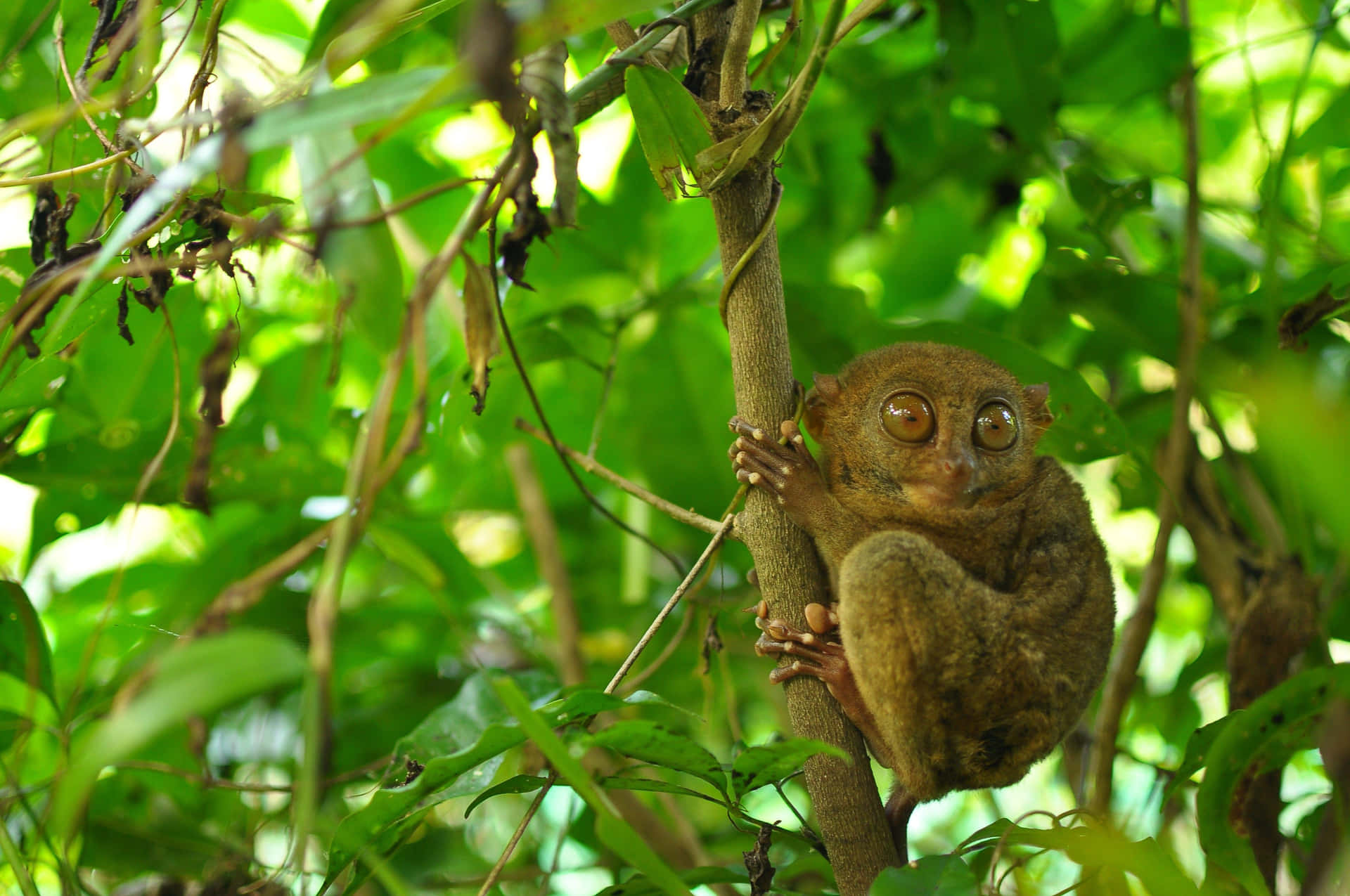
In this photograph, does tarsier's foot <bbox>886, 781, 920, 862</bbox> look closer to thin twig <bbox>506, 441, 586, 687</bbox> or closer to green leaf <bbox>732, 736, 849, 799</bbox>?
green leaf <bbox>732, 736, 849, 799</bbox>

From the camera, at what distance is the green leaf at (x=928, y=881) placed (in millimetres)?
1533

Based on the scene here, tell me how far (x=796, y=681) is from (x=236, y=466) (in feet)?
5.64

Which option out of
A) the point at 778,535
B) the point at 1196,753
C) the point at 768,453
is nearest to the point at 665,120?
the point at 768,453

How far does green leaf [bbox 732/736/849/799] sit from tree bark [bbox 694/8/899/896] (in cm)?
9

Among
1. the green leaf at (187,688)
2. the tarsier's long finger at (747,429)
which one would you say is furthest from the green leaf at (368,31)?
the tarsier's long finger at (747,429)

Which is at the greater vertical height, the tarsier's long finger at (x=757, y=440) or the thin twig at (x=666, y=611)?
the tarsier's long finger at (x=757, y=440)

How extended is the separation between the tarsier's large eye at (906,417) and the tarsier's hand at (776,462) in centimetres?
50

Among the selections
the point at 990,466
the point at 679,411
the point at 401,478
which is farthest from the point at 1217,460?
the point at 401,478

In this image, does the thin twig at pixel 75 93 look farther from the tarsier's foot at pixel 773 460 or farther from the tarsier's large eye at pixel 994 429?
the tarsier's large eye at pixel 994 429

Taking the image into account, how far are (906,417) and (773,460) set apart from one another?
0.66m

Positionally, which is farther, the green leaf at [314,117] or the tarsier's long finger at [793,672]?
the tarsier's long finger at [793,672]

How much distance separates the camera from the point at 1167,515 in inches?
101

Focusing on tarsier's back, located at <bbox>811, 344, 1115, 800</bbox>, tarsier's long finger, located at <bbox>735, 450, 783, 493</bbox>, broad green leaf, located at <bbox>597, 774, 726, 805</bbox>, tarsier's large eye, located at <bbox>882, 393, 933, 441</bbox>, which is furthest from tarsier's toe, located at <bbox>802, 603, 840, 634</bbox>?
tarsier's large eye, located at <bbox>882, 393, 933, 441</bbox>

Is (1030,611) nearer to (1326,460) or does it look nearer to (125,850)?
(1326,460)
